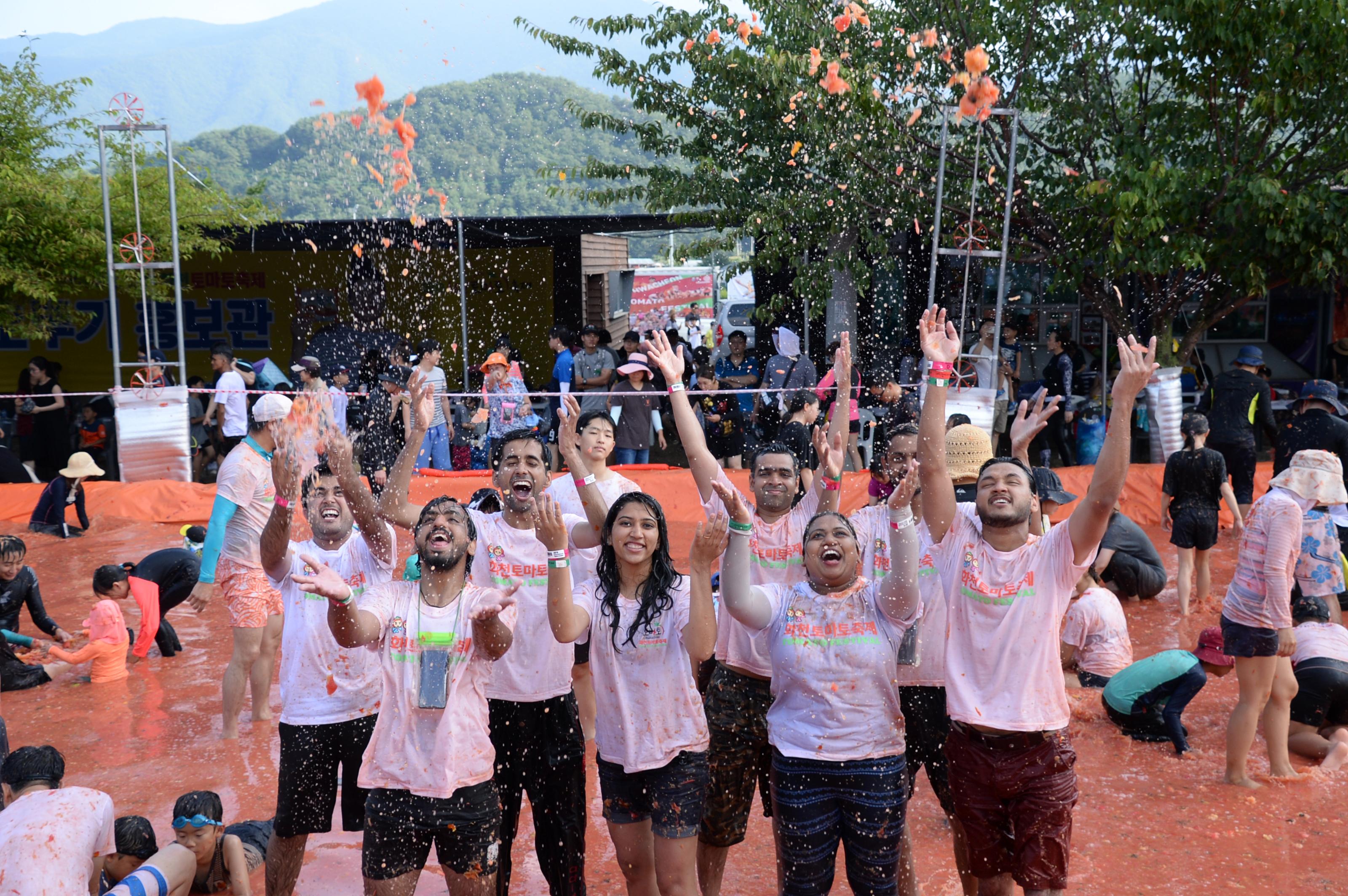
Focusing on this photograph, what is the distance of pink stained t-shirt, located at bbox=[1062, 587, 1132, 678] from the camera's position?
623 cm

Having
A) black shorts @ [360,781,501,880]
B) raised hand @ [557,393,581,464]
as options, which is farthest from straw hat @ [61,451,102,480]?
black shorts @ [360,781,501,880]

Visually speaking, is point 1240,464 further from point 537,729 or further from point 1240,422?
point 537,729

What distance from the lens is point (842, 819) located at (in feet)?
11.5

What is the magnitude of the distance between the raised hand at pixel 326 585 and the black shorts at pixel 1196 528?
6351mm

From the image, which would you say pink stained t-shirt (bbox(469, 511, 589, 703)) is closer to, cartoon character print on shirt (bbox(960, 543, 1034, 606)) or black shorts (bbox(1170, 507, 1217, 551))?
cartoon character print on shirt (bbox(960, 543, 1034, 606))

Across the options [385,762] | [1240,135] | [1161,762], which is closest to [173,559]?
[385,762]

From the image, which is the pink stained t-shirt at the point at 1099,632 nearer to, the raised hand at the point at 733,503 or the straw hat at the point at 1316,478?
the straw hat at the point at 1316,478

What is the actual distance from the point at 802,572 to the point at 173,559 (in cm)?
495

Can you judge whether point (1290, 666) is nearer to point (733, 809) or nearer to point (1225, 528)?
point (733, 809)

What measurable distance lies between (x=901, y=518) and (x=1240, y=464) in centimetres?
755

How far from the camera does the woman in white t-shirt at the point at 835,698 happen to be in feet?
11.3

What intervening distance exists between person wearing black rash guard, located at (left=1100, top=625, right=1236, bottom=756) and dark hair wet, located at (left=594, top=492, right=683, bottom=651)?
3.19 meters

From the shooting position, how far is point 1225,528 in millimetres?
10242

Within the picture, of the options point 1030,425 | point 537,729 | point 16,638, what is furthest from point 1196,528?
point 16,638
